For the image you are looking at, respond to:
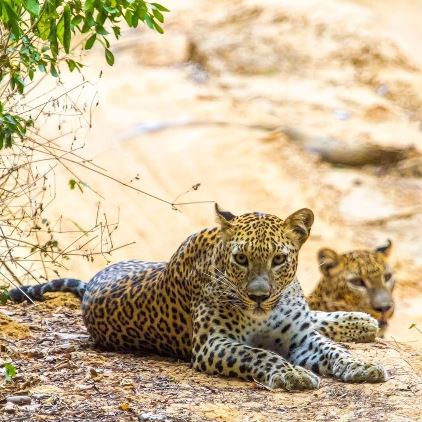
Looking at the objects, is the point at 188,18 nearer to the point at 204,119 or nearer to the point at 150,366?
the point at 204,119

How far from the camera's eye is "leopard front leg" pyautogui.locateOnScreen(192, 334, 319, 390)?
8.71 m

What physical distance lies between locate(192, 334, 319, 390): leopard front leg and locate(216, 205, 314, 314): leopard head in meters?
0.30

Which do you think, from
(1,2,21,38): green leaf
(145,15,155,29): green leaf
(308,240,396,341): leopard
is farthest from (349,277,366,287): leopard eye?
(1,2,21,38): green leaf

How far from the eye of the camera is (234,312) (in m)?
9.48

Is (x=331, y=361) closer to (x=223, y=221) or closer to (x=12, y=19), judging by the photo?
(x=223, y=221)

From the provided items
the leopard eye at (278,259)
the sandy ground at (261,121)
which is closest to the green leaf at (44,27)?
the leopard eye at (278,259)

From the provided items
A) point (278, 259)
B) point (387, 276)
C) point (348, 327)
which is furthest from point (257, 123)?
Result: point (278, 259)

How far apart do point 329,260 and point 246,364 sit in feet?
12.1

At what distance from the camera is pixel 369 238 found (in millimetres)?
22219

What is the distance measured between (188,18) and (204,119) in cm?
568

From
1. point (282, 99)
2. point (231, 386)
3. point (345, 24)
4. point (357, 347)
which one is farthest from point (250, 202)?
point (231, 386)

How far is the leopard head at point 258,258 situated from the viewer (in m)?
9.13

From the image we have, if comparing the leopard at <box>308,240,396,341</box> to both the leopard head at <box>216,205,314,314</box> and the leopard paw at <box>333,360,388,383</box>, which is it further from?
the leopard paw at <box>333,360,388,383</box>

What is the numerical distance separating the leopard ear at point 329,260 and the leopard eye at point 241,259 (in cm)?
334
